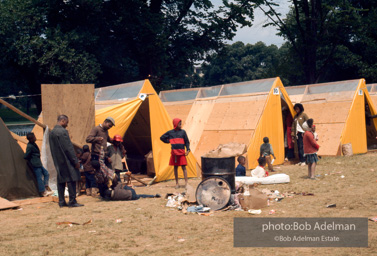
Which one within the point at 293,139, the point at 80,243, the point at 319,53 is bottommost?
the point at 80,243

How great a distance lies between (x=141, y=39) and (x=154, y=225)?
69.5ft

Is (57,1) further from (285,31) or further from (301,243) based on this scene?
(301,243)

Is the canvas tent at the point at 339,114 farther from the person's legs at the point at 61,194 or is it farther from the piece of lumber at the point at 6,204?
the piece of lumber at the point at 6,204

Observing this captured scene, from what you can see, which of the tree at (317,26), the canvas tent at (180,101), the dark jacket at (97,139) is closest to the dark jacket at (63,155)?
the dark jacket at (97,139)

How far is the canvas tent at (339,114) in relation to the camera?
16.1m

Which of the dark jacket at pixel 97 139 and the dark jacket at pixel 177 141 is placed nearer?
the dark jacket at pixel 97 139

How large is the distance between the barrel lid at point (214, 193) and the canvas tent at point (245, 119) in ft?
19.2

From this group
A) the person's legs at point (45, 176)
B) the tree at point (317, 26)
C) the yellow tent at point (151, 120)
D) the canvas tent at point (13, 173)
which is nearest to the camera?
the canvas tent at point (13, 173)

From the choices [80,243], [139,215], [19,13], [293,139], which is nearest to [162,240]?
[80,243]

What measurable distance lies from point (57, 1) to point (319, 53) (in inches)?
799

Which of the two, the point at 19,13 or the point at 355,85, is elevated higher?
the point at 19,13

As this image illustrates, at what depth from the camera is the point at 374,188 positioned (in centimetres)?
949

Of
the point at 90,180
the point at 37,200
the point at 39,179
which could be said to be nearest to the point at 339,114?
the point at 90,180

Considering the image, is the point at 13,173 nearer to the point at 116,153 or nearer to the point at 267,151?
the point at 116,153
